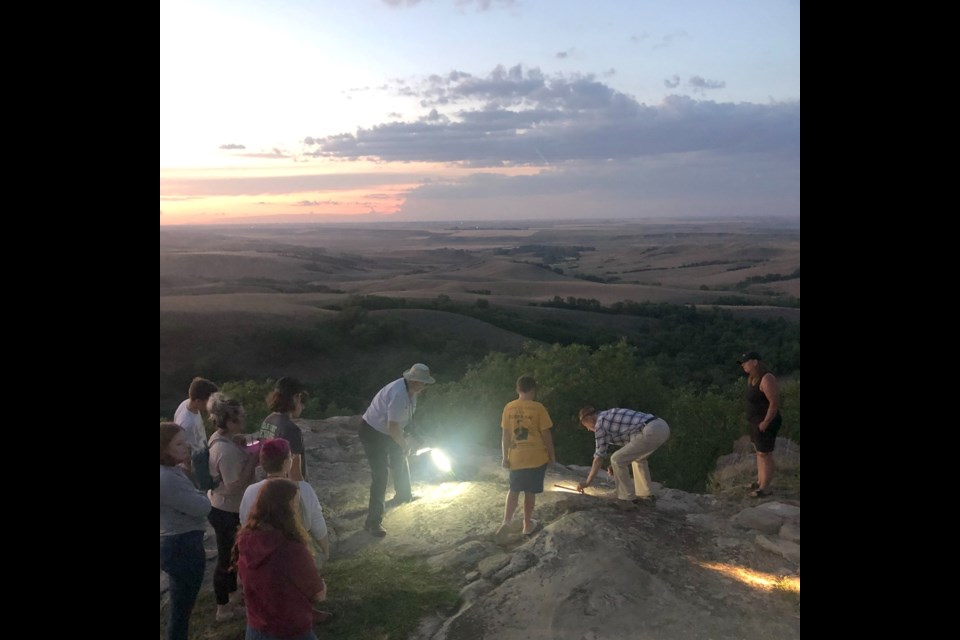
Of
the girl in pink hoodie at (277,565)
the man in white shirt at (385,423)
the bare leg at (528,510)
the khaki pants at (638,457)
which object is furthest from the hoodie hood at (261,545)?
the khaki pants at (638,457)

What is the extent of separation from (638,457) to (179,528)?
4709 mm

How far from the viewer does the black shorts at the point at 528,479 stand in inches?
276

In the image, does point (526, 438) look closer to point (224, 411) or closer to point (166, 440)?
point (224, 411)

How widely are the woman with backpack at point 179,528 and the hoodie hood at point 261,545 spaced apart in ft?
2.28

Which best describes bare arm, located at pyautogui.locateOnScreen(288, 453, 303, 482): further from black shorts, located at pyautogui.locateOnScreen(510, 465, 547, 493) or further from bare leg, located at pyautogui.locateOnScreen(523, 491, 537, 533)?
bare leg, located at pyautogui.locateOnScreen(523, 491, 537, 533)

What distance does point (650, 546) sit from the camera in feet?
23.4

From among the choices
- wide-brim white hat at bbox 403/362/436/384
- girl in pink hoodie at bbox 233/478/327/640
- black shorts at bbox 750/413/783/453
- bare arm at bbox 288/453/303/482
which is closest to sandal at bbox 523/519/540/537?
wide-brim white hat at bbox 403/362/436/384

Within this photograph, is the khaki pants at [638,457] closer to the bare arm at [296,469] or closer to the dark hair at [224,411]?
the bare arm at [296,469]

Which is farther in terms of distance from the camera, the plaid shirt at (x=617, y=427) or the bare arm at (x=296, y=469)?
the plaid shirt at (x=617, y=427)

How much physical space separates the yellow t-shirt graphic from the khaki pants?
1.15 metres

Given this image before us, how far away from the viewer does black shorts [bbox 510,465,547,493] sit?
7.00 metres

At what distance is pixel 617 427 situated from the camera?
7543mm
